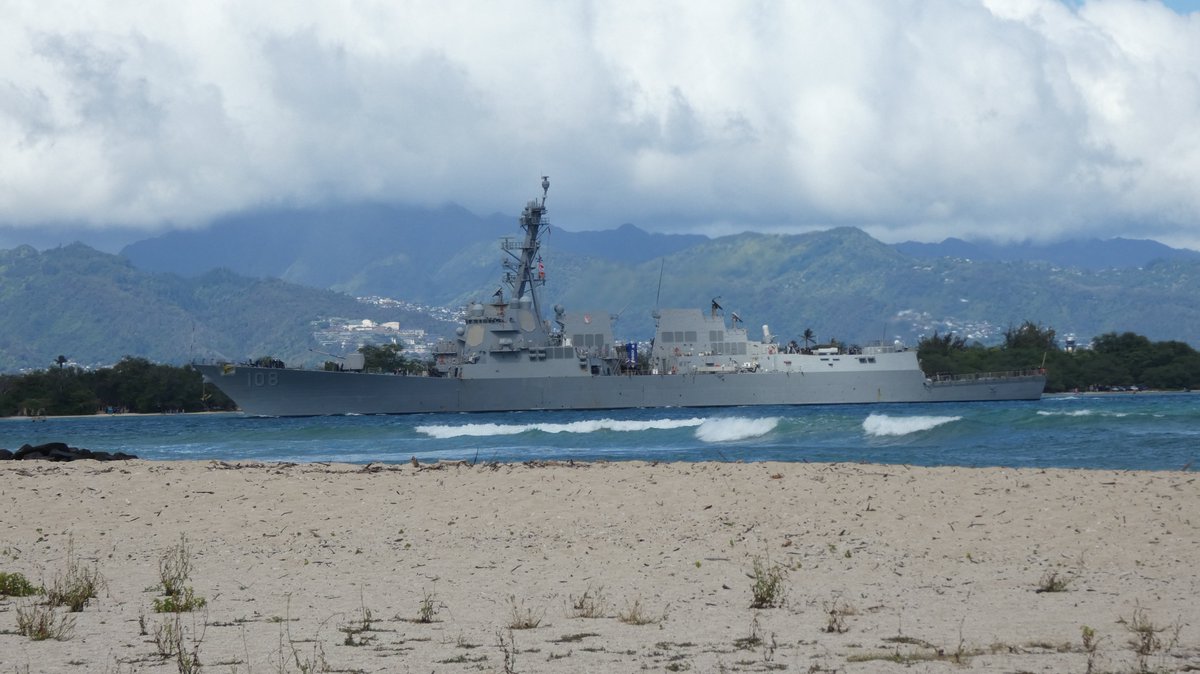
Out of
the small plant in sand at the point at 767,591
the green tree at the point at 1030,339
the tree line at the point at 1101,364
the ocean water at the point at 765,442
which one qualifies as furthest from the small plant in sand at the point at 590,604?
the green tree at the point at 1030,339

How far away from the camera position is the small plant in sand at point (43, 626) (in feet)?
26.8

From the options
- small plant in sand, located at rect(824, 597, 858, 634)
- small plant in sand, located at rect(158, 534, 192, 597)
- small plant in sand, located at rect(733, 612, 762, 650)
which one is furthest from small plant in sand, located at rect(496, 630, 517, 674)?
small plant in sand, located at rect(158, 534, 192, 597)

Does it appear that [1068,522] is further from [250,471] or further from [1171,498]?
[250,471]

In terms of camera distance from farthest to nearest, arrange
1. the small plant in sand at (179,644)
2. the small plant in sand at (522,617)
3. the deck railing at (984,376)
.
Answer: the deck railing at (984,376) < the small plant in sand at (522,617) < the small plant in sand at (179,644)

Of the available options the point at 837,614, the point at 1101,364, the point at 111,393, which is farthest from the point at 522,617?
the point at 1101,364

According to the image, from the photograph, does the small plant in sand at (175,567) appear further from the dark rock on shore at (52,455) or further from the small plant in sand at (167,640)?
the dark rock on shore at (52,455)

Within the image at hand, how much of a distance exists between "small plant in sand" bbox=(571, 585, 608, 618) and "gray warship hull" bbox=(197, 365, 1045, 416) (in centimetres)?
5875

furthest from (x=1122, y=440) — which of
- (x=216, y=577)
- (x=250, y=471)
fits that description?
(x=216, y=577)

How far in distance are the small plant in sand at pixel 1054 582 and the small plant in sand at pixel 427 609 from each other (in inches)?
166

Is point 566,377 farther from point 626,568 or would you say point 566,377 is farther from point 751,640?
point 751,640

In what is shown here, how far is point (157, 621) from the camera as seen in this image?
884 cm

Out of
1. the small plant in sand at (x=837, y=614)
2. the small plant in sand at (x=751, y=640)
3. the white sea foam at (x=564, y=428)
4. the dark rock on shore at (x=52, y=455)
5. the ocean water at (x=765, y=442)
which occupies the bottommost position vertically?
the small plant in sand at (x=751, y=640)

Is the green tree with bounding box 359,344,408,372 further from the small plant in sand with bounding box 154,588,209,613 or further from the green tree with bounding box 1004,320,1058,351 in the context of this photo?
the small plant in sand with bounding box 154,588,209,613

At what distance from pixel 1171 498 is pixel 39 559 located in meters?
10.6
